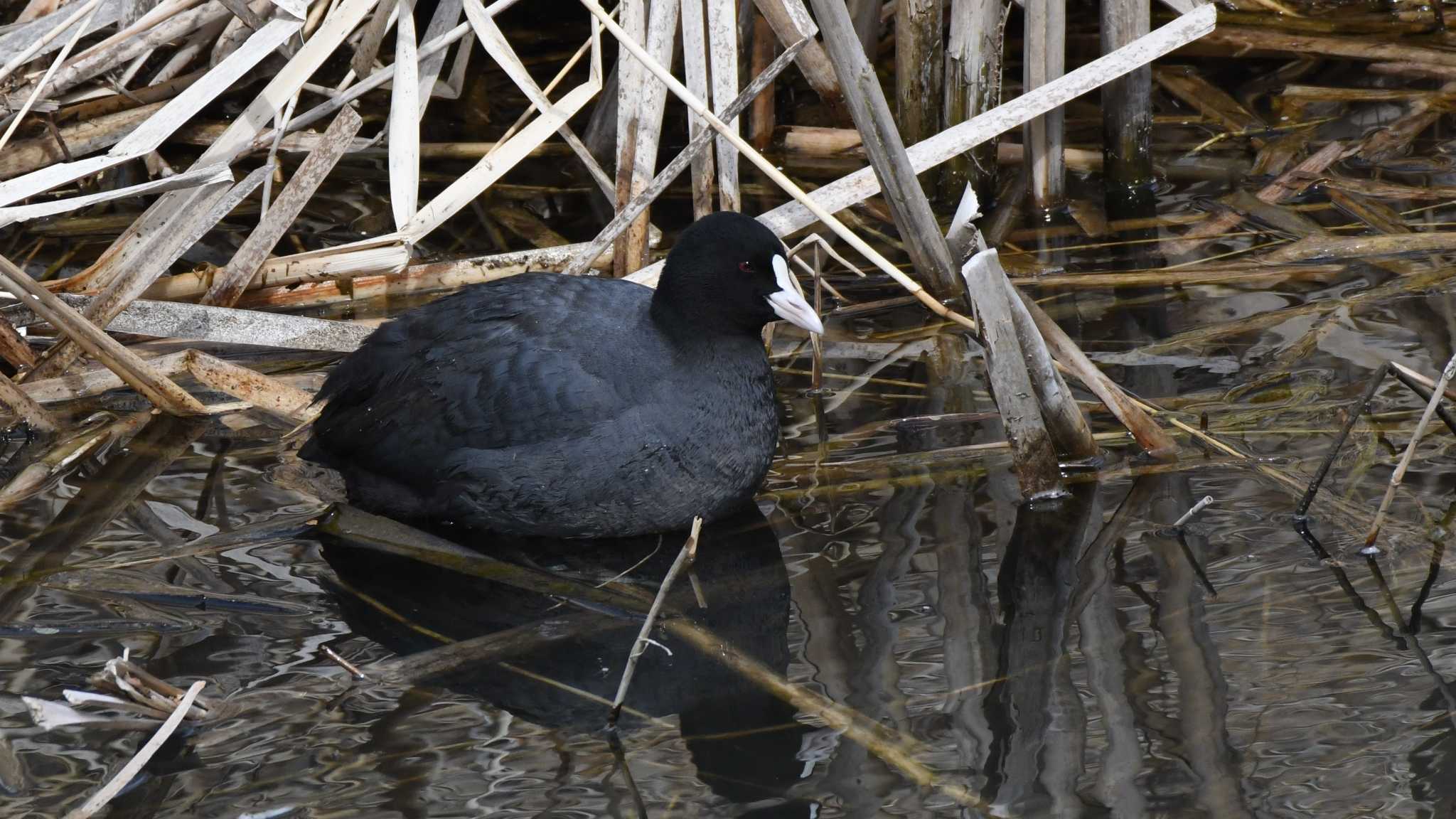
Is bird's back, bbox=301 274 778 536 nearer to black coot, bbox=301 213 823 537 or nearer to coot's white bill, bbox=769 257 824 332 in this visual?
black coot, bbox=301 213 823 537

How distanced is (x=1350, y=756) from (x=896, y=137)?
1516 millimetres

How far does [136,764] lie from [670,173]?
6.25 ft

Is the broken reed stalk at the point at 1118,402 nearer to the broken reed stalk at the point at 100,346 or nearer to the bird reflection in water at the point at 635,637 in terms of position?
the bird reflection in water at the point at 635,637

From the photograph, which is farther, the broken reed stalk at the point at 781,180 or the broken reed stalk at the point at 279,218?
the broken reed stalk at the point at 279,218

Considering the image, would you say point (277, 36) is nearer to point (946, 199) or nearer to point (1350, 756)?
point (946, 199)

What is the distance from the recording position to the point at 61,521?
10.0 ft

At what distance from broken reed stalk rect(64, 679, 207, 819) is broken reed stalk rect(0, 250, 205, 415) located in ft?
3.99

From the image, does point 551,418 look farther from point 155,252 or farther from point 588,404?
point 155,252

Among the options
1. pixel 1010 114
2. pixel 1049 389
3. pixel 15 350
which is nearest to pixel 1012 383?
pixel 1049 389

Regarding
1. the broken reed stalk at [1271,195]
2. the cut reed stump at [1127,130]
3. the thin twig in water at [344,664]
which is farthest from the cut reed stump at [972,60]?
the thin twig in water at [344,664]

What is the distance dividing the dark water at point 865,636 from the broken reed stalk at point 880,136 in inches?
15.4

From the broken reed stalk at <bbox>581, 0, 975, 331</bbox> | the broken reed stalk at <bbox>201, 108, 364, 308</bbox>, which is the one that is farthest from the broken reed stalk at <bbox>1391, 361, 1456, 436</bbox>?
the broken reed stalk at <bbox>201, 108, 364, 308</bbox>

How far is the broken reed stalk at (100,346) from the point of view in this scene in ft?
10.0

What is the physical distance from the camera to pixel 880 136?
306 cm
